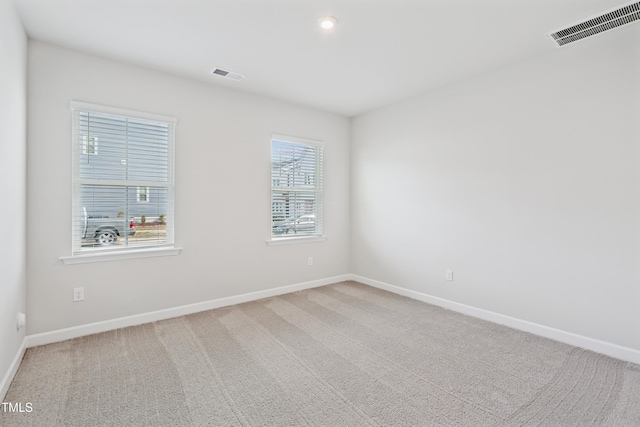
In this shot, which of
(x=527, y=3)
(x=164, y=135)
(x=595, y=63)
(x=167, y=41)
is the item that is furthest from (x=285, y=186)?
(x=595, y=63)

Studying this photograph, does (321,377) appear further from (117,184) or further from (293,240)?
(117,184)

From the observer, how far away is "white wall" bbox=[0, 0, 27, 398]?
1907 millimetres

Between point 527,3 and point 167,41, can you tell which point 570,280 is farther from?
point 167,41

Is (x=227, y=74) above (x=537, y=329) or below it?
above

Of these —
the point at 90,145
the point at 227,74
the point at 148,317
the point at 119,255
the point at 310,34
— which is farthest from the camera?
the point at 227,74

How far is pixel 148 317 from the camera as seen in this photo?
3104 millimetres

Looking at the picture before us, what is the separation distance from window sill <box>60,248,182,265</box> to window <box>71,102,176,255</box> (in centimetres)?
7

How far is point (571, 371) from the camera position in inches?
88.2

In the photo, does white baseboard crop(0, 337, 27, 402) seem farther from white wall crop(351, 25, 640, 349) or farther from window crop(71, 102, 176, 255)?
white wall crop(351, 25, 640, 349)

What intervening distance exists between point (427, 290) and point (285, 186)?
227cm

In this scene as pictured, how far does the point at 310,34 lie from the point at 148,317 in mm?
3081

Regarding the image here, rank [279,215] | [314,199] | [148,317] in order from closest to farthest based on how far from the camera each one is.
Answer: [148,317] < [279,215] < [314,199]

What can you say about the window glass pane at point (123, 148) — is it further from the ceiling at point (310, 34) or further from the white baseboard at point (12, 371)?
the white baseboard at point (12, 371)

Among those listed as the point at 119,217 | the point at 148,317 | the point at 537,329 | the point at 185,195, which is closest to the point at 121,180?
the point at 119,217
